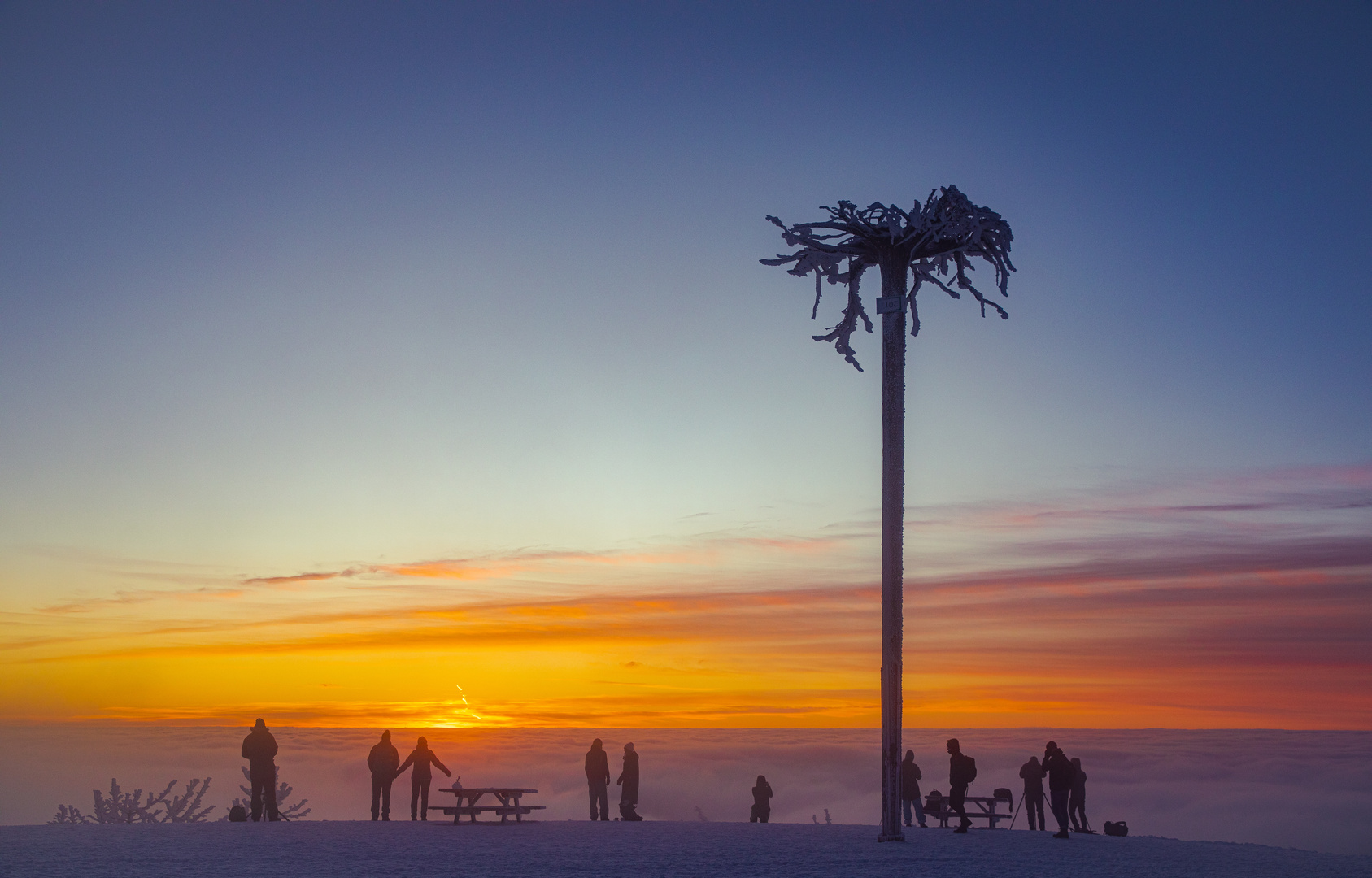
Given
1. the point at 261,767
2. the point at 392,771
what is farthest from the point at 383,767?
the point at 261,767

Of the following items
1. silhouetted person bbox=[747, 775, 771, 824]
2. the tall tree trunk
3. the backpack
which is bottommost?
silhouetted person bbox=[747, 775, 771, 824]

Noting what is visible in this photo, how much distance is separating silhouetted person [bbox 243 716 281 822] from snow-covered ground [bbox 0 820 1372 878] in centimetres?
92

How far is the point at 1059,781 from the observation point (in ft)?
82.3

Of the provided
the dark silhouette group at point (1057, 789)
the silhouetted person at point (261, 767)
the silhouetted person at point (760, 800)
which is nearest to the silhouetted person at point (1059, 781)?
the dark silhouette group at point (1057, 789)

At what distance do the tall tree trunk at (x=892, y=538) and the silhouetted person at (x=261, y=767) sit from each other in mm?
12827

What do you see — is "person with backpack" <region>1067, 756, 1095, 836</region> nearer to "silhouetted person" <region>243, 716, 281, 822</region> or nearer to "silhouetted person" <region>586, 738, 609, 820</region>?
"silhouetted person" <region>586, 738, 609, 820</region>

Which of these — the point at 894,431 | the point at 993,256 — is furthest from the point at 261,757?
the point at 993,256

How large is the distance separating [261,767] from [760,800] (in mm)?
12380

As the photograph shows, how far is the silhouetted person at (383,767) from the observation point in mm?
26375

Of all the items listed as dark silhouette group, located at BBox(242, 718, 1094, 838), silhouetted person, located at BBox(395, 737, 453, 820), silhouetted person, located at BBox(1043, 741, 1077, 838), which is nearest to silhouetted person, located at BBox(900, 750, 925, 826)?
dark silhouette group, located at BBox(242, 718, 1094, 838)

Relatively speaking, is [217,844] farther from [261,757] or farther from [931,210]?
[931,210]

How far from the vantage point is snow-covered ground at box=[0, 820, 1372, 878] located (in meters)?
17.2

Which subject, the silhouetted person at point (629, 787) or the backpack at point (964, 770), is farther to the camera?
the silhouetted person at point (629, 787)

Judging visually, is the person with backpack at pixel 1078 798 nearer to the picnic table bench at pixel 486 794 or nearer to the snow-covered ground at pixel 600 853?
the snow-covered ground at pixel 600 853
